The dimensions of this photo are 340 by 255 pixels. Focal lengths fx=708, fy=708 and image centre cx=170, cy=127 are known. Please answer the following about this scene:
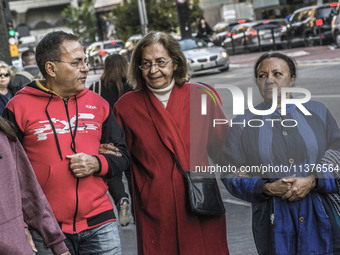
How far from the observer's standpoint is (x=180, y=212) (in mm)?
4055

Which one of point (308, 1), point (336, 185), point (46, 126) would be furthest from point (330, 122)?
point (308, 1)

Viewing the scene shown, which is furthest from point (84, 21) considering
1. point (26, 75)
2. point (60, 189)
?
point (60, 189)

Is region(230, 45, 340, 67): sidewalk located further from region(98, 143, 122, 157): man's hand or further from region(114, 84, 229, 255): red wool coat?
region(98, 143, 122, 157): man's hand

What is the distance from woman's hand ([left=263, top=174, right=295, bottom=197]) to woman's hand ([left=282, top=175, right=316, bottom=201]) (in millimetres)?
17

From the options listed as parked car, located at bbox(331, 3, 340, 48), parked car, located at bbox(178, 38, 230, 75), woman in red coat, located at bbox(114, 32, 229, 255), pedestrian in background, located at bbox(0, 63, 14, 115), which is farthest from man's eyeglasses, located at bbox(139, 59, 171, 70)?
parked car, located at bbox(331, 3, 340, 48)

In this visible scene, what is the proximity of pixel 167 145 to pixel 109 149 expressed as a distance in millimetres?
330

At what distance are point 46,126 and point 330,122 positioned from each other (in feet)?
4.94

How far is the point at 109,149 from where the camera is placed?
4.00 metres

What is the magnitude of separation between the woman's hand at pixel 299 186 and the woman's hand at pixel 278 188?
2 centimetres

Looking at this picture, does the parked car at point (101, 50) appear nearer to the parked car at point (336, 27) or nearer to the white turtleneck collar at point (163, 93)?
the parked car at point (336, 27)

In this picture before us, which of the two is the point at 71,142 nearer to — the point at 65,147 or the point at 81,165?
the point at 65,147

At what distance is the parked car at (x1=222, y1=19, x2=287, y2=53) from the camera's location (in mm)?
30969

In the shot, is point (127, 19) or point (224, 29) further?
point (127, 19)

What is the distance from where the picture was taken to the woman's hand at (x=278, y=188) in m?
3.55
